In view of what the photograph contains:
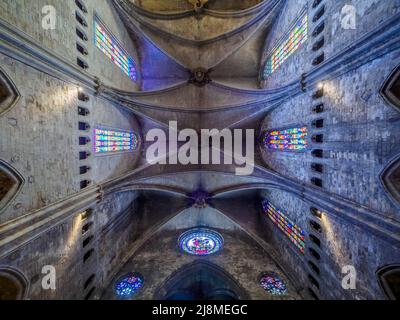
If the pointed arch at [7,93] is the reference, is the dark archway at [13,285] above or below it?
below

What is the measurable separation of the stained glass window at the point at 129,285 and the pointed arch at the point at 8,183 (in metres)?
8.35

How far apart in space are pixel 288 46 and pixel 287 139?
5.26 meters

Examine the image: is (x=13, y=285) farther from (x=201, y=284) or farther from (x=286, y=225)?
(x=286, y=225)

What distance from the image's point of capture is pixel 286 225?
11.2m

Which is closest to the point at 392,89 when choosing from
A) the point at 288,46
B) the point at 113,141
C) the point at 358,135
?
the point at 358,135

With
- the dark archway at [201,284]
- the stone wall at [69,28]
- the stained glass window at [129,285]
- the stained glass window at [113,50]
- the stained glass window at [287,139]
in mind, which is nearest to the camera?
the stone wall at [69,28]

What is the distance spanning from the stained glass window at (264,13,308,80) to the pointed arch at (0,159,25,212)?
40.1 ft

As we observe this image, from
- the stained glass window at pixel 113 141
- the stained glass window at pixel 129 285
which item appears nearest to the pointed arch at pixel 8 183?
the stained glass window at pixel 113 141

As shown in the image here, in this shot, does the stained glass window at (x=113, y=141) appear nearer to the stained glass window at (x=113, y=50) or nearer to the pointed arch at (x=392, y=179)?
the stained glass window at (x=113, y=50)

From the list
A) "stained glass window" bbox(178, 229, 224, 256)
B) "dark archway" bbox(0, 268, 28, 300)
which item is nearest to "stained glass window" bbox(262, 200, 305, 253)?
"stained glass window" bbox(178, 229, 224, 256)

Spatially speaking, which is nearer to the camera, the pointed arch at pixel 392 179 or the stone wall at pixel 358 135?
the pointed arch at pixel 392 179

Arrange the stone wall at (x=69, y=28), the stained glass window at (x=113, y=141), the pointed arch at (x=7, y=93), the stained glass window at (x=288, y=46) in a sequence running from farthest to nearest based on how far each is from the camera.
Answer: the stained glass window at (x=113, y=141) → the stained glass window at (x=288, y=46) → the stone wall at (x=69, y=28) → the pointed arch at (x=7, y=93)

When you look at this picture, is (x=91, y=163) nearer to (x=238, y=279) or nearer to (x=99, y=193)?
(x=99, y=193)

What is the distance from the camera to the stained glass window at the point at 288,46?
896 cm
